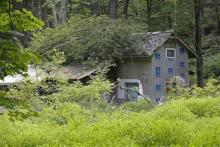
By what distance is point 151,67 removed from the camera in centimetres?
2541

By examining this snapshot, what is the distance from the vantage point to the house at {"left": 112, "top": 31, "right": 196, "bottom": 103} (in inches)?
997

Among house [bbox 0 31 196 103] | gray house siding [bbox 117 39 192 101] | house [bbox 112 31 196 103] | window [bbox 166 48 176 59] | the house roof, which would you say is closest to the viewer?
the house roof

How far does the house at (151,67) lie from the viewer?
25312mm

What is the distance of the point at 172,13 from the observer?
3947cm

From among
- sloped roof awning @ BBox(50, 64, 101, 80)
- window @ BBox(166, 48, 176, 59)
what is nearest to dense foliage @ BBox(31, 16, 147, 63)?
sloped roof awning @ BBox(50, 64, 101, 80)

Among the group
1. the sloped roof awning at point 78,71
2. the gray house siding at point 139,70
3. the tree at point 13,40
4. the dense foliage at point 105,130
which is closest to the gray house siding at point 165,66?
the gray house siding at point 139,70

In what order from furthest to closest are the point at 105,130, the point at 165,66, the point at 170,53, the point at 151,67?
the point at 170,53 → the point at 165,66 → the point at 151,67 → the point at 105,130

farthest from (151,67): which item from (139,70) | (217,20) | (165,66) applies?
(217,20)

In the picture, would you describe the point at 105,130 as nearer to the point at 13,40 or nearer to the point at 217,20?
the point at 13,40

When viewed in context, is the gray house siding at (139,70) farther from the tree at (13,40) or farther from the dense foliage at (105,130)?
the tree at (13,40)

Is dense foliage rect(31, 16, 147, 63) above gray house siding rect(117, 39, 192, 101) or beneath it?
above

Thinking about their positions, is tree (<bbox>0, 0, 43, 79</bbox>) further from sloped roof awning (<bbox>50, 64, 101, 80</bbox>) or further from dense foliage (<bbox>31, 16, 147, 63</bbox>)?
dense foliage (<bbox>31, 16, 147, 63</bbox>)

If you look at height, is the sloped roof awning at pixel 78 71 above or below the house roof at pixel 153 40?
below

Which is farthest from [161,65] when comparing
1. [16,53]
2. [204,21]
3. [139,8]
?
[16,53]
